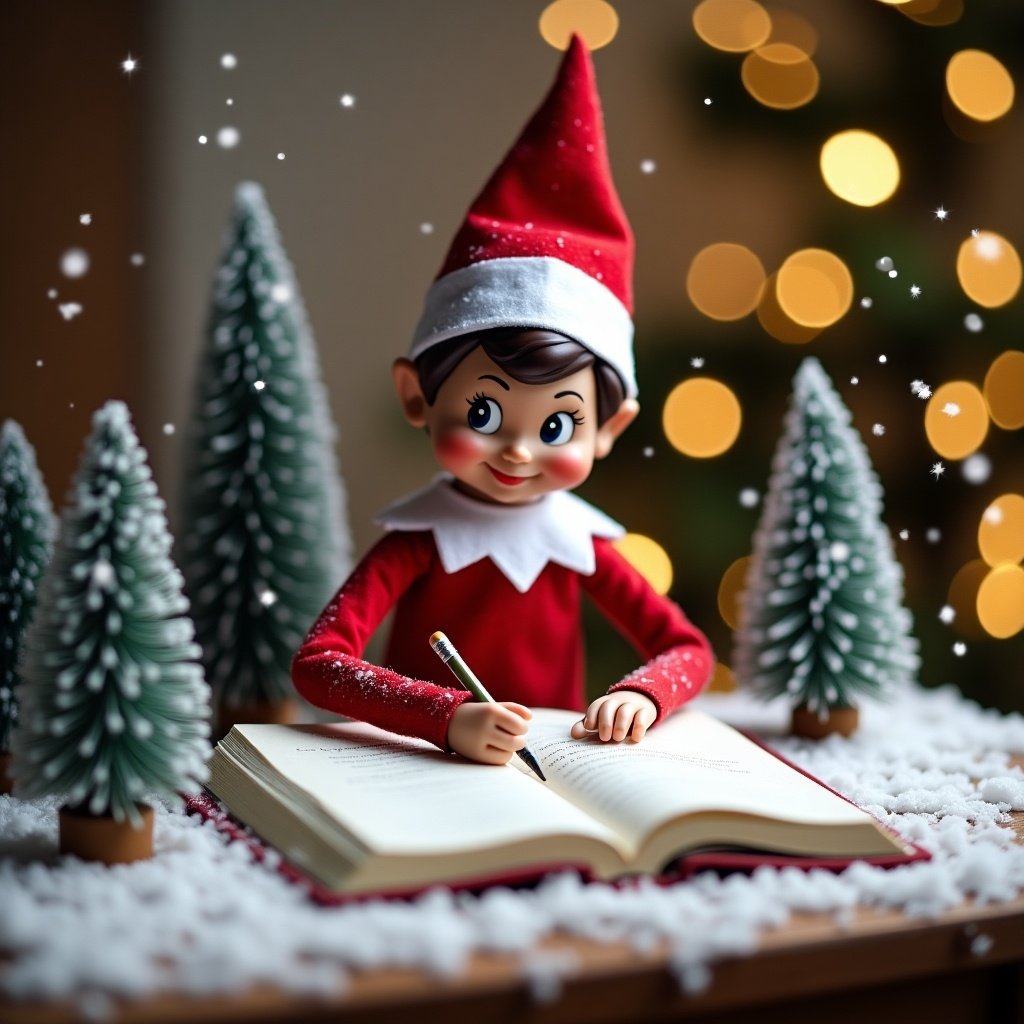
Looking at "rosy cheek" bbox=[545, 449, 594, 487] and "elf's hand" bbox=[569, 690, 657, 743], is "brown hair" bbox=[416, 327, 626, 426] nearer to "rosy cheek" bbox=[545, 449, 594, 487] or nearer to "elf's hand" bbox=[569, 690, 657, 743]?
"rosy cheek" bbox=[545, 449, 594, 487]

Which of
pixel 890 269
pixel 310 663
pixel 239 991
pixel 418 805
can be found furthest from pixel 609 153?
pixel 239 991

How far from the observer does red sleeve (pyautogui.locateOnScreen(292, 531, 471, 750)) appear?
0.83 metres

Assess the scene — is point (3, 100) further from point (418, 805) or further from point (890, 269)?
point (890, 269)

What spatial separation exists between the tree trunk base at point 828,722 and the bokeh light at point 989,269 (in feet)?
1.80

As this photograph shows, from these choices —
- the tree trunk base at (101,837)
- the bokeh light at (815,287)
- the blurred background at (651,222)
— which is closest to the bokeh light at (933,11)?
the blurred background at (651,222)

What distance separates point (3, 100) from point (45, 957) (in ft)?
2.86

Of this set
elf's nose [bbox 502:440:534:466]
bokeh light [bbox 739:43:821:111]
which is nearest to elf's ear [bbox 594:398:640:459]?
elf's nose [bbox 502:440:534:466]

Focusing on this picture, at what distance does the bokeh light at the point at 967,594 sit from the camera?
141 cm

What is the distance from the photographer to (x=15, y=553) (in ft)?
2.90

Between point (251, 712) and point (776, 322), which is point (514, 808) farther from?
point (776, 322)

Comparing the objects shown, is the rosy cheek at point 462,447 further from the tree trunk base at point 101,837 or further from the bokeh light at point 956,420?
the bokeh light at point 956,420

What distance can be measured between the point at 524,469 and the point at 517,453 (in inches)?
0.9

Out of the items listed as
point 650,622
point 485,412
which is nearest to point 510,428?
point 485,412

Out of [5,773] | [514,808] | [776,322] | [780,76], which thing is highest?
[780,76]
